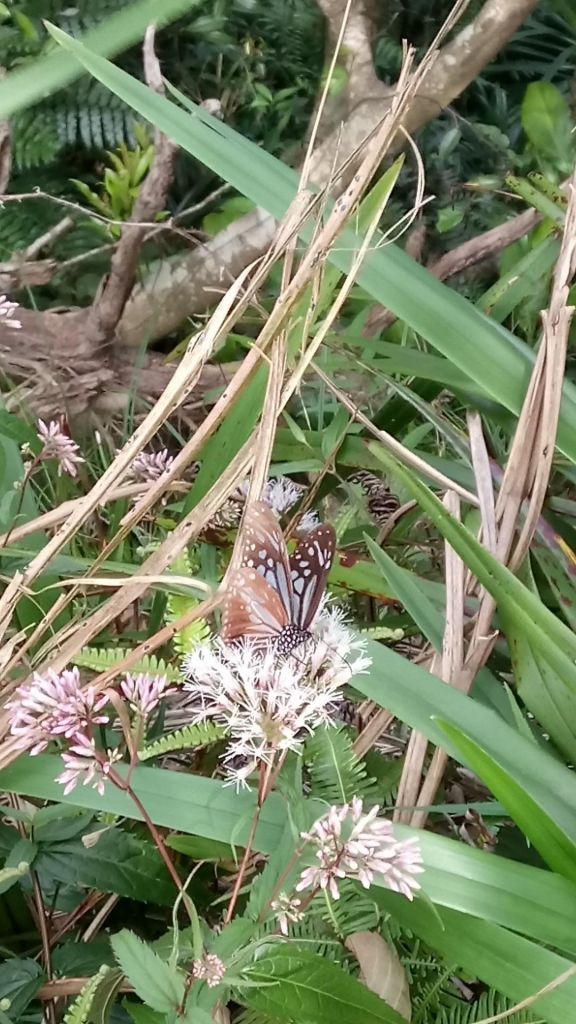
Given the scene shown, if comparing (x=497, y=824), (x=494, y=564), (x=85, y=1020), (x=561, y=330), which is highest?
(x=561, y=330)

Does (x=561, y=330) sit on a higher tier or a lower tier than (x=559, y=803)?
higher

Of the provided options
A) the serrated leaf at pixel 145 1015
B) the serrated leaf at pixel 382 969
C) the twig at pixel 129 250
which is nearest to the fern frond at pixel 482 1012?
the serrated leaf at pixel 382 969

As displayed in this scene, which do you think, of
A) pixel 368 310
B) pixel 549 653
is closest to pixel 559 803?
pixel 549 653

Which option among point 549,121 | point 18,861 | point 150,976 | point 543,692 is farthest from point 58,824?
point 549,121

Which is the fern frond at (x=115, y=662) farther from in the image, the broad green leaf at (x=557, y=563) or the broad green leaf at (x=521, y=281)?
the broad green leaf at (x=521, y=281)

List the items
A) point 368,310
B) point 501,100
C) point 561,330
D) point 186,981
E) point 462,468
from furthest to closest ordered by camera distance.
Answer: point 501,100, point 368,310, point 462,468, point 561,330, point 186,981

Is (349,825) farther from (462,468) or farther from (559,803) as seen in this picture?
(462,468)
